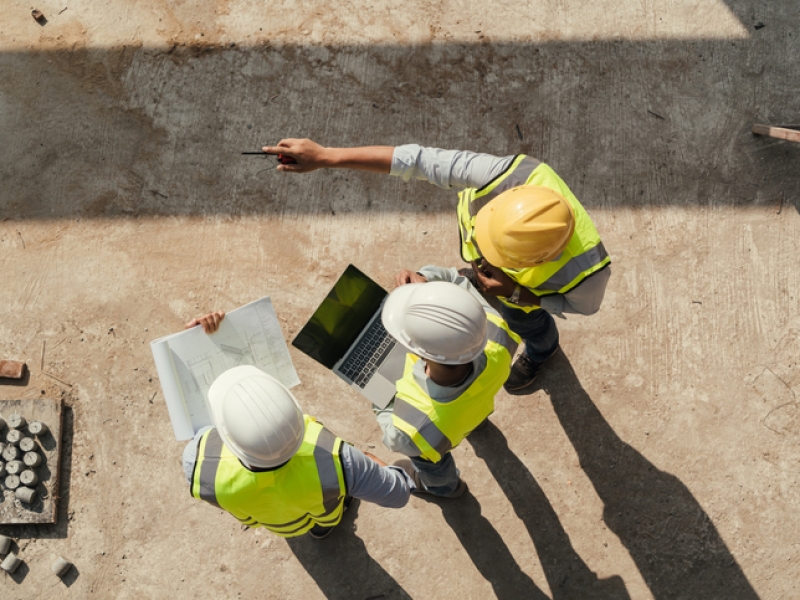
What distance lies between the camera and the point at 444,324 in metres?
2.39

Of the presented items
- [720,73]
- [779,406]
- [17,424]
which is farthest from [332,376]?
[720,73]

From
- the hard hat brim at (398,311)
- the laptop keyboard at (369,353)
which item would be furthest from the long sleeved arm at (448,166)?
the laptop keyboard at (369,353)

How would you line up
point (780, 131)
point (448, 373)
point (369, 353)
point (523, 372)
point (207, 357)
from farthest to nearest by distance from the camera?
1. point (780, 131)
2. point (523, 372)
3. point (369, 353)
4. point (207, 357)
5. point (448, 373)

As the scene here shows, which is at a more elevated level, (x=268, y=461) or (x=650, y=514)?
(x=268, y=461)

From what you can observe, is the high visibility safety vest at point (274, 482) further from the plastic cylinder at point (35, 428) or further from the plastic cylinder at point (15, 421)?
the plastic cylinder at point (15, 421)

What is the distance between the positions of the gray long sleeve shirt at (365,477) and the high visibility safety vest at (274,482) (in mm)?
43

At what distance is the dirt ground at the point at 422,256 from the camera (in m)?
3.83

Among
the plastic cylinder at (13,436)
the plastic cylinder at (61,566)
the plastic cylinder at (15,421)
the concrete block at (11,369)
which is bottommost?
the plastic cylinder at (61,566)

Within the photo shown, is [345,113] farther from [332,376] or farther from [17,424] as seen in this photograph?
[17,424]

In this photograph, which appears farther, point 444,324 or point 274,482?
point 274,482

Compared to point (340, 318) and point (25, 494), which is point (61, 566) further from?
point (340, 318)

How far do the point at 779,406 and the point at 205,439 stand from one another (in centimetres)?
365

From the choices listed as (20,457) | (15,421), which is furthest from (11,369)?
(20,457)

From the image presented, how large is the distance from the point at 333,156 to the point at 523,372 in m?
1.90
